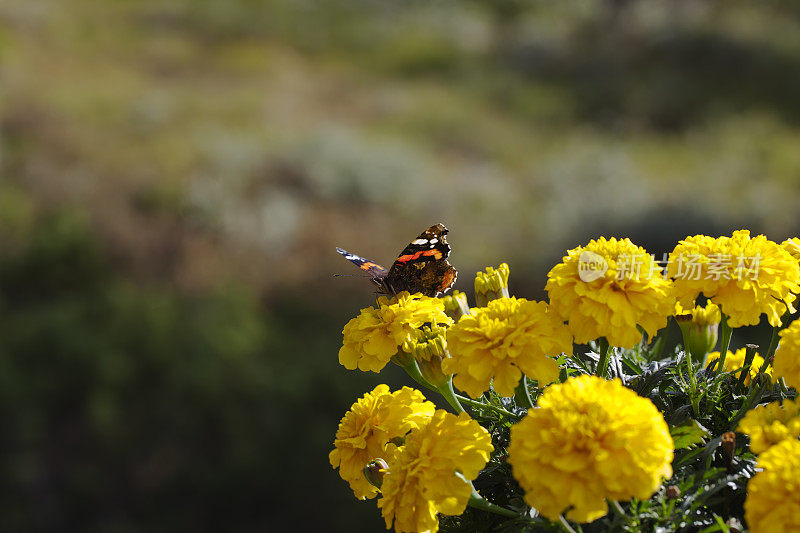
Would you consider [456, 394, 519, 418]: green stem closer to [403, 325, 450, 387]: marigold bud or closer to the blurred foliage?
[403, 325, 450, 387]: marigold bud

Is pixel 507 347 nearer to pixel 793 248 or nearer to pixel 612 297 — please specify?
pixel 612 297

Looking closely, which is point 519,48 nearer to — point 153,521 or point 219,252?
point 219,252

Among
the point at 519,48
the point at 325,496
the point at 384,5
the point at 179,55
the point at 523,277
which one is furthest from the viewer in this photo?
the point at 384,5

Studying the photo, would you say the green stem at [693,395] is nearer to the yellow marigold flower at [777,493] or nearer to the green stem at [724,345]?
the green stem at [724,345]

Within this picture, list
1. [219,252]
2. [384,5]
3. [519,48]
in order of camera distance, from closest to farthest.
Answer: [219,252]
[519,48]
[384,5]

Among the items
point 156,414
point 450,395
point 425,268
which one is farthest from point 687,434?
point 156,414

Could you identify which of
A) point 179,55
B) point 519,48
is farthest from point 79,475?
point 519,48

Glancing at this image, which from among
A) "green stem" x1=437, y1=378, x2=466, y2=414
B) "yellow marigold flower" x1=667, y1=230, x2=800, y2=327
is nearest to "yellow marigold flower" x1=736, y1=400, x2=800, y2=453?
"yellow marigold flower" x1=667, y1=230, x2=800, y2=327
